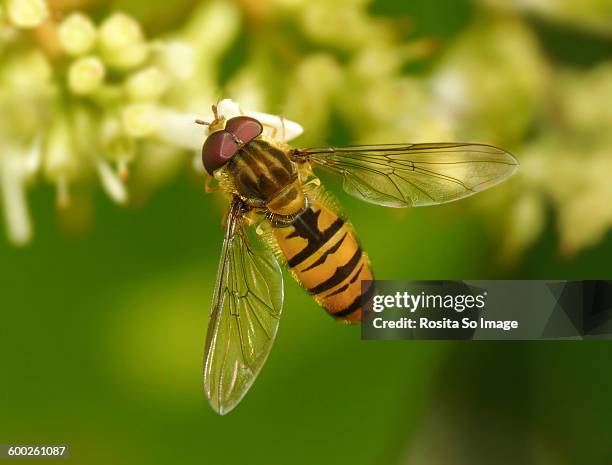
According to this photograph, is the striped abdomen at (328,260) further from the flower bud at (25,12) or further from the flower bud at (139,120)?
the flower bud at (25,12)

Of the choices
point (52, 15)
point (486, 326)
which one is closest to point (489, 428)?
point (486, 326)

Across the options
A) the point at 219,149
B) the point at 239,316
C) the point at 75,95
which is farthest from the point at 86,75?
the point at 239,316

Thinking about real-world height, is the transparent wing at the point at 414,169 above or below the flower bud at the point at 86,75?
below

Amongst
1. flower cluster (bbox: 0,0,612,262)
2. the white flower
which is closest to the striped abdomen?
flower cluster (bbox: 0,0,612,262)

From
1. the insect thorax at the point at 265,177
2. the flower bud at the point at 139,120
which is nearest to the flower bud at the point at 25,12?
the flower bud at the point at 139,120

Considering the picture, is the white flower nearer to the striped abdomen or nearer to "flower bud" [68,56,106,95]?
"flower bud" [68,56,106,95]

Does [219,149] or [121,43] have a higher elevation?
[121,43]

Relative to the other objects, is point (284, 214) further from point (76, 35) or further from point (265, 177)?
point (76, 35)
